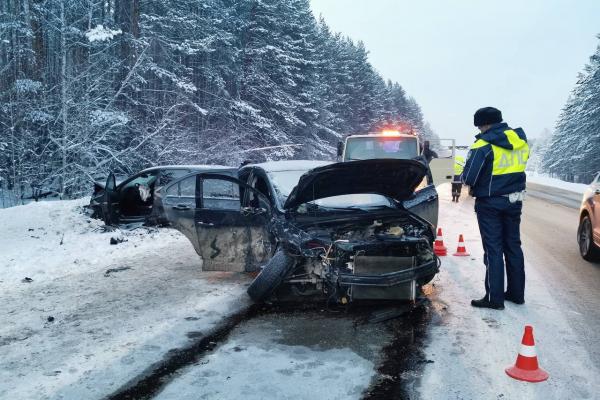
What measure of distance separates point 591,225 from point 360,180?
4.18 metres

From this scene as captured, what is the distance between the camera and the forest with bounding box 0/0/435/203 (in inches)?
597

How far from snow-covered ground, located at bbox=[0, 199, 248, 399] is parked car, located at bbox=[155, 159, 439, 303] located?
2.28ft

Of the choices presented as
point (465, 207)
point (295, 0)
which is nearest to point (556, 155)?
point (295, 0)

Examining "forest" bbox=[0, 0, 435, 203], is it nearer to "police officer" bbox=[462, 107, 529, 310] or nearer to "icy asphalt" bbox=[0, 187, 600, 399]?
"icy asphalt" bbox=[0, 187, 600, 399]

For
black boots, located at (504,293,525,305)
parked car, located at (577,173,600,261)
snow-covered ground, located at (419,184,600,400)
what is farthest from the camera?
parked car, located at (577,173,600,261)

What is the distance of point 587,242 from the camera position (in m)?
7.45

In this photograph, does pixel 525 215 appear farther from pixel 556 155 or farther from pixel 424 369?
pixel 556 155

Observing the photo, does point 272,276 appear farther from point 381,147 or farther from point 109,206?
point 381,147

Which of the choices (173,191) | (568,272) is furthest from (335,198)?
(568,272)

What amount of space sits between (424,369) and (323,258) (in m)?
1.45

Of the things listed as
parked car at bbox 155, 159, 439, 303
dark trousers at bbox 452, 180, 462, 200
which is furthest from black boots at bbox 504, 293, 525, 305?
dark trousers at bbox 452, 180, 462, 200

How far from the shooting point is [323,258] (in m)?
4.71

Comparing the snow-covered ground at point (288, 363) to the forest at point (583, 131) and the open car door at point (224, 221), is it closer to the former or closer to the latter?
the open car door at point (224, 221)

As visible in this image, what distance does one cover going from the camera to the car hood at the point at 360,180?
17.0 ft
